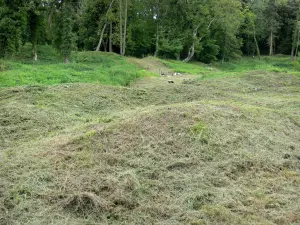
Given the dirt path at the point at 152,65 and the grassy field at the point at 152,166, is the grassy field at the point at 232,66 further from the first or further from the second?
the grassy field at the point at 152,166

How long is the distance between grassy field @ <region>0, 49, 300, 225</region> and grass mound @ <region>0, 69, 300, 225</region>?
2 centimetres

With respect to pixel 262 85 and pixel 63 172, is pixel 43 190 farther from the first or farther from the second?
pixel 262 85

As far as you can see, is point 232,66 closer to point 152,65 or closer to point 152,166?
point 152,65

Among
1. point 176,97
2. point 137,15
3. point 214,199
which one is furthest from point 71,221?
point 137,15

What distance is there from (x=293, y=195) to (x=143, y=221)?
2.25 m

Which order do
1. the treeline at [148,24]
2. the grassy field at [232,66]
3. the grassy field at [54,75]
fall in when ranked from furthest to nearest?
the grassy field at [232,66] < the treeline at [148,24] < the grassy field at [54,75]

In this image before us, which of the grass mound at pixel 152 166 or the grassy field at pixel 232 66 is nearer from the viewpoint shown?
the grass mound at pixel 152 166

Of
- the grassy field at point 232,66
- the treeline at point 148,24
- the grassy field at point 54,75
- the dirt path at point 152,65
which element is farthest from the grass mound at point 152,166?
the grassy field at point 232,66

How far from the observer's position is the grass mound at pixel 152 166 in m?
4.33

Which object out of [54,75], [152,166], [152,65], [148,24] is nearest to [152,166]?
[152,166]

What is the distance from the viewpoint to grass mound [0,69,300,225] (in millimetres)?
4328

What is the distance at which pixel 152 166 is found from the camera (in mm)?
5434

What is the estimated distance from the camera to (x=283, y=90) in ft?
48.6

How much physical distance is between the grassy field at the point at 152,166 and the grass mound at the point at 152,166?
15 mm
